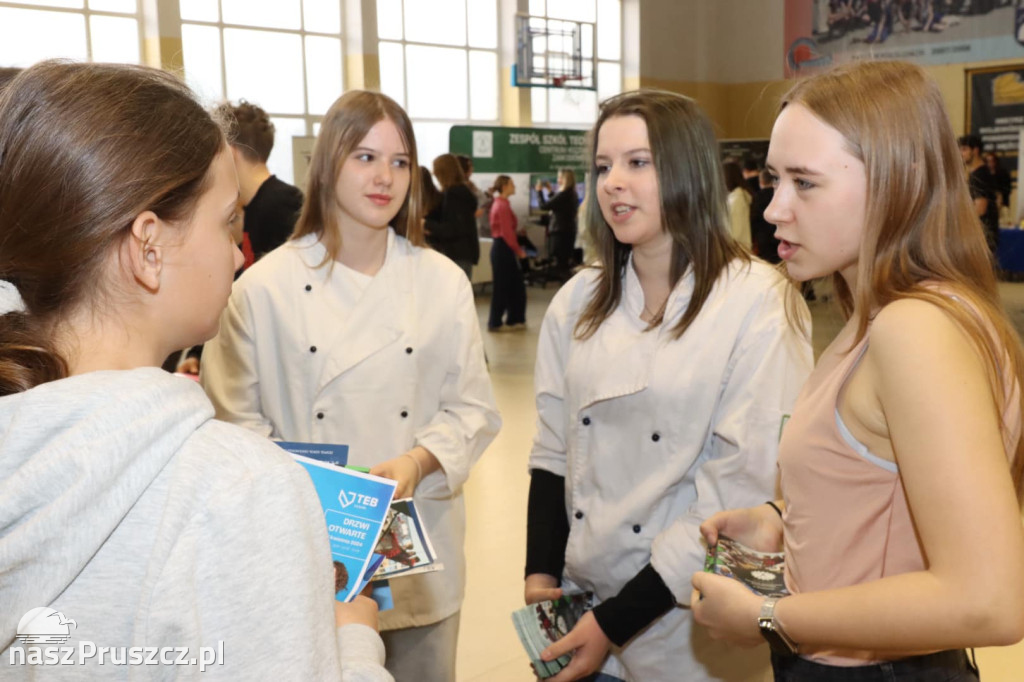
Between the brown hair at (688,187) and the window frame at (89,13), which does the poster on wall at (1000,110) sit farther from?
the brown hair at (688,187)

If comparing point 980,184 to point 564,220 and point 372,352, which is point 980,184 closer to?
point 564,220

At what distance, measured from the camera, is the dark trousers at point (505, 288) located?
1078 centimetres

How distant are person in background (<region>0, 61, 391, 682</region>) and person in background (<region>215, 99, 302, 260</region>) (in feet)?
9.43

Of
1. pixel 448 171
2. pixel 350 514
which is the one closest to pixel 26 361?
pixel 350 514

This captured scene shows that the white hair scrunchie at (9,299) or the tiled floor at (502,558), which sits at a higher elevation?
the white hair scrunchie at (9,299)

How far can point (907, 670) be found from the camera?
4.34 ft

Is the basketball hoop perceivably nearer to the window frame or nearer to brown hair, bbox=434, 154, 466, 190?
the window frame

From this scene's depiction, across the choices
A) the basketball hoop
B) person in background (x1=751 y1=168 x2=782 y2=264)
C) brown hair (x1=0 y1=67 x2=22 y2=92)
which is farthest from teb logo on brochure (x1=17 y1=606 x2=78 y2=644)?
the basketball hoop

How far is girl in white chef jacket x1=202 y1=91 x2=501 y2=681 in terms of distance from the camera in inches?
90.9

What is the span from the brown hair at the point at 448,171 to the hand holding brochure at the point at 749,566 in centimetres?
852

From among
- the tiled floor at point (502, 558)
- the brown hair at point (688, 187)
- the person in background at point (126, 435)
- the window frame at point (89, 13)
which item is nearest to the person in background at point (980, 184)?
the tiled floor at point (502, 558)

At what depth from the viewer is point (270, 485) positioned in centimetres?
95

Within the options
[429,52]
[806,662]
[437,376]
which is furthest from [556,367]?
[429,52]

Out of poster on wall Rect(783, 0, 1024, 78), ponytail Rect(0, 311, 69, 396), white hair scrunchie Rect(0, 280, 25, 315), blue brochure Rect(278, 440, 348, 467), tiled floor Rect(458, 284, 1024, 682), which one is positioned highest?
poster on wall Rect(783, 0, 1024, 78)
